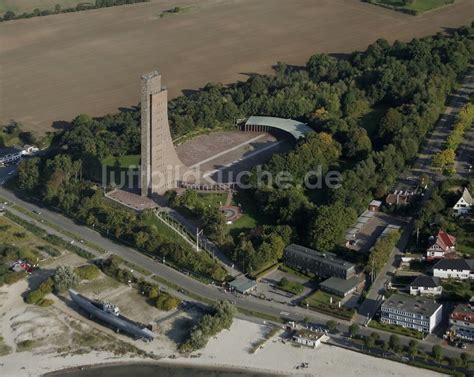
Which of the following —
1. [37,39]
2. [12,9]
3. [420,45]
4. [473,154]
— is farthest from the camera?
[12,9]

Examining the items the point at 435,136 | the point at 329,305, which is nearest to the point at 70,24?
the point at 435,136

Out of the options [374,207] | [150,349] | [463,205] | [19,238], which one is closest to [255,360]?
[150,349]

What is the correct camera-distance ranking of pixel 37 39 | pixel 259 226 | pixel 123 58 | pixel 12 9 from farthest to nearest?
pixel 12 9
pixel 37 39
pixel 123 58
pixel 259 226

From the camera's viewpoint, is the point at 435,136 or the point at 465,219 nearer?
the point at 465,219

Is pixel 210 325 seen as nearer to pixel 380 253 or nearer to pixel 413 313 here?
pixel 413 313

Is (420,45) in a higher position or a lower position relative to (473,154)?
higher

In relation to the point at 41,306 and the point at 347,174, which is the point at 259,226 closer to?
the point at 347,174

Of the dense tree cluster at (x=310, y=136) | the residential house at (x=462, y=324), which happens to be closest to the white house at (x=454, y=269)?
the residential house at (x=462, y=324)
